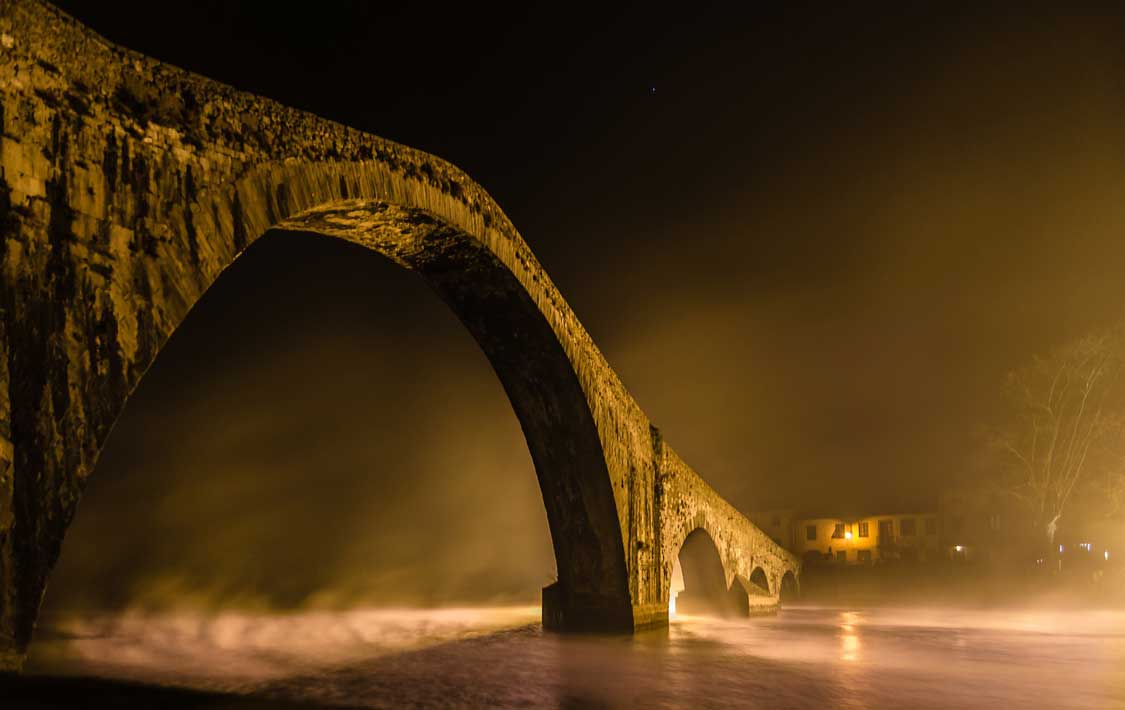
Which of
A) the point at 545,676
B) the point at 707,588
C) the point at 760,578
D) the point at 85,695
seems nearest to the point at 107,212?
the point at 85,695

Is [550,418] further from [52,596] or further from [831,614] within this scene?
[52,596]

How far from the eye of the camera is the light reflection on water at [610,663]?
810cm

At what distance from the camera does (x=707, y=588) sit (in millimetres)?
23656

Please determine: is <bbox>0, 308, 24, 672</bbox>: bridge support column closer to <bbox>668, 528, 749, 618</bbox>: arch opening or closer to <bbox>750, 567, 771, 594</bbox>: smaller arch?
<bbox>668, 528, 749, 618</bbox>: arch opening

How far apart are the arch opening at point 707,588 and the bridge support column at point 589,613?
25.2 ft

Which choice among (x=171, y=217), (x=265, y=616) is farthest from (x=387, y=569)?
(x=171, y=217)

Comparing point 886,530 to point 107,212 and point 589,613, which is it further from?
point 107,212

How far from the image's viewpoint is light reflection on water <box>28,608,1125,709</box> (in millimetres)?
8102

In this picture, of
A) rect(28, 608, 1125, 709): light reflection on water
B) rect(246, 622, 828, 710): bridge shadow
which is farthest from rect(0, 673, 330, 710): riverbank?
rect(28, 608, 1125, 709): light reflection on water

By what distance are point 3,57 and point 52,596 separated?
21.2m

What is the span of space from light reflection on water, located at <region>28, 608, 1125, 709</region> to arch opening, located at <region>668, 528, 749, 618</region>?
4.43 m

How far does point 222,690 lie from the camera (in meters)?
7.90

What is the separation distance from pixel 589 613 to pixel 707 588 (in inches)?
391

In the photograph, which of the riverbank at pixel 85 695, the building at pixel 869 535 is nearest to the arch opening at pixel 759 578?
the riverbank at pixel 85 695
